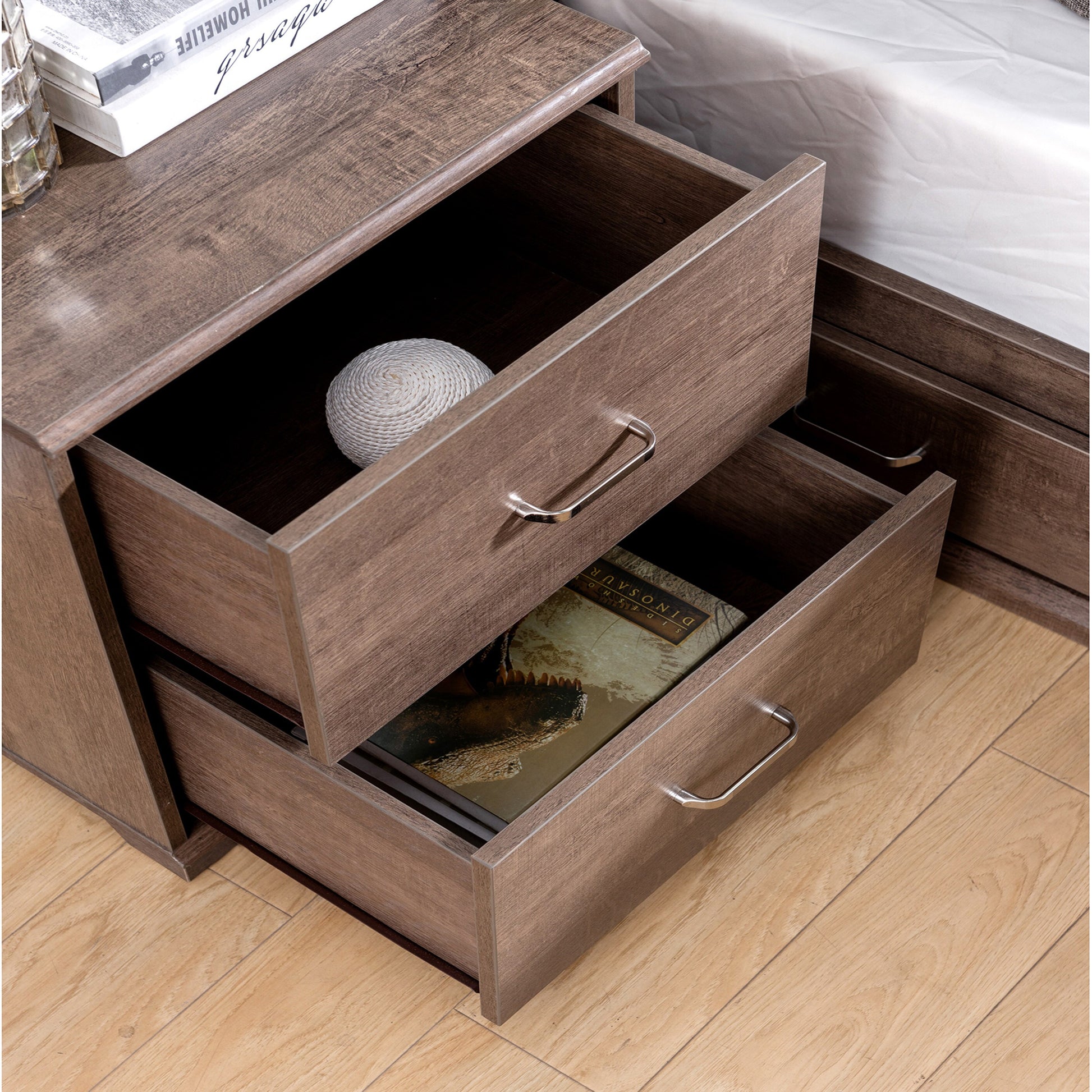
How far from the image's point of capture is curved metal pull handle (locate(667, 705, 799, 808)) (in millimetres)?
907

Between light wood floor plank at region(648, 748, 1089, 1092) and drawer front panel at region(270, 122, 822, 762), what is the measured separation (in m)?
0.31

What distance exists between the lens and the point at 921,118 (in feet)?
3.35

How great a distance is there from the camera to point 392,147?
0.87m

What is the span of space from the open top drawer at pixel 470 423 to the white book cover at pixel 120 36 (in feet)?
0.72

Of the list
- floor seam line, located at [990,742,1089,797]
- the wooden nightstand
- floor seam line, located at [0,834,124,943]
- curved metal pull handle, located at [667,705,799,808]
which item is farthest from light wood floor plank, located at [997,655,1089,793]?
floor seam line, located at [0,834,124,943]

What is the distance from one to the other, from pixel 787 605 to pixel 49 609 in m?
0.44

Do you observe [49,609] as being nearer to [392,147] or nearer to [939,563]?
[392,147]

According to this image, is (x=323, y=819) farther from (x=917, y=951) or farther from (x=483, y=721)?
(x=917, y=951)

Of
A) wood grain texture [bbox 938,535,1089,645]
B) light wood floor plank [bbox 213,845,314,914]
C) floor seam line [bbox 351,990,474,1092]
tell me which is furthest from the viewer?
wood grain texture [bbox 938,535,1089,645]

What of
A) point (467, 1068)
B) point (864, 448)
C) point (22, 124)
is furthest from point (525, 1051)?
point (22, 124)

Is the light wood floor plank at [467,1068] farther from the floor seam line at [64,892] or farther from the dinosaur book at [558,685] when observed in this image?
the floor seam line at [64,892]

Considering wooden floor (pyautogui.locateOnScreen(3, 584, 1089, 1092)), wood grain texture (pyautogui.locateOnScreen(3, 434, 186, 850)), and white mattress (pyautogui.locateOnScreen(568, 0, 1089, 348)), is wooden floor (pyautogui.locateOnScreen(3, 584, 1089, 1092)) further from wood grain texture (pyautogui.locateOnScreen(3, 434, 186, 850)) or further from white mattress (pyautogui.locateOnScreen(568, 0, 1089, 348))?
white mattress (pyautogui.locateOnScreen(568, 0, 1089, 348))

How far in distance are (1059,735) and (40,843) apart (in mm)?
747

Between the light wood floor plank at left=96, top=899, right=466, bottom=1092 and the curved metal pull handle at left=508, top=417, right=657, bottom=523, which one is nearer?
the curved metal pull handle at left=508, top=417, right=657, bottom=523
